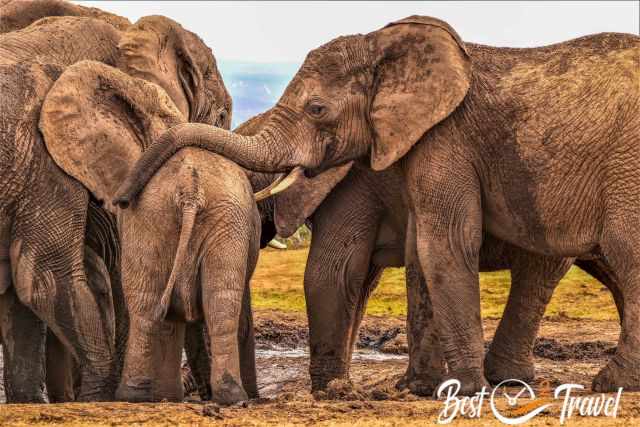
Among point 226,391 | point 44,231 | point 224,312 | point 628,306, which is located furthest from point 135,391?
point 628,306

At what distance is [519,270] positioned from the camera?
13547 mm

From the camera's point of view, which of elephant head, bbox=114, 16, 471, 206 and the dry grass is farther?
the dry grass

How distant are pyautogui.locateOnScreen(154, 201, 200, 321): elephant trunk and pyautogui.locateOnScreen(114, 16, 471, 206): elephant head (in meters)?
0.79

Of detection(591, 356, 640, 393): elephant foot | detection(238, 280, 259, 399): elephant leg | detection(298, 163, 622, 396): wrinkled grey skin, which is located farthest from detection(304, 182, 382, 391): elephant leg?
detection(591, 356, 640, 393): elephant foot

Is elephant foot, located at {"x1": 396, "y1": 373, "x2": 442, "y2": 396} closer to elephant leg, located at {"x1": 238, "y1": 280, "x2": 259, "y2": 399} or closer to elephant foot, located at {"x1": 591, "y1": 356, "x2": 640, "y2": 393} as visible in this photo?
elephant leg, located at {"x1": 238, "y1": 280, "x2": 259, "y2": 399}

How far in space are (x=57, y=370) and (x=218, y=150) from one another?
283cm

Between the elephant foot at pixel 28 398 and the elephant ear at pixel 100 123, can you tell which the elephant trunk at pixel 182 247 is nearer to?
the elephant ear at pixel 100 123

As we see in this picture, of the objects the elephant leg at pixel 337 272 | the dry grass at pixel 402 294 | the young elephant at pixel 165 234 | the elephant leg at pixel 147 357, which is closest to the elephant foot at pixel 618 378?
the elephant leg at pixel 337 272

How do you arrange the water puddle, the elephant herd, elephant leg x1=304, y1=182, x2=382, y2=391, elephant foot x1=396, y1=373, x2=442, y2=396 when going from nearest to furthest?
the elephant herd, elephant foot x1=396, y1=373, x2=442, y2=396, elephant leg x1=304, y1=182, x2=382, y2=391, the water puddle

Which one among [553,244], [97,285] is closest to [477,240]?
[553,244]

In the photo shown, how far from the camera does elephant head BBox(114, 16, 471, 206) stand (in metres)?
11.8

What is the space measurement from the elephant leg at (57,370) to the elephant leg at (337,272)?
1840 mm

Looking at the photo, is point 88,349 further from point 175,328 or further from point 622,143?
point 622,143

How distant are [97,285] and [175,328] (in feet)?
3.99
